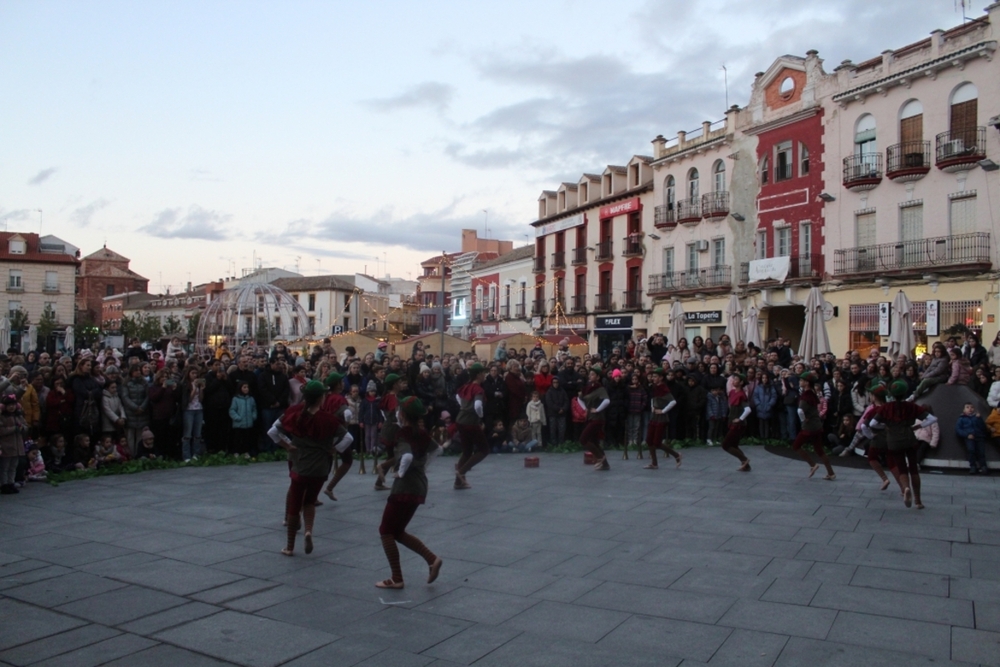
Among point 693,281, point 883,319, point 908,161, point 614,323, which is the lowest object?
point 883,319

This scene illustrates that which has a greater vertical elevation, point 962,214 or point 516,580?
point 962,214

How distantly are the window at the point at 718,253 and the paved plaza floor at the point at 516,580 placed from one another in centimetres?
2357

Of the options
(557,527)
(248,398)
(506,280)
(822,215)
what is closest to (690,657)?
(557,527)

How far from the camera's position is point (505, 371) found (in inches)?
648

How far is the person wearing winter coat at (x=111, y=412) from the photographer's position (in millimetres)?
12820

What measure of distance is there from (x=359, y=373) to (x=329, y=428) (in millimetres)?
7167

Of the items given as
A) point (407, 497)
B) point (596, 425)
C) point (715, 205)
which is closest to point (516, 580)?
point (407, 497)

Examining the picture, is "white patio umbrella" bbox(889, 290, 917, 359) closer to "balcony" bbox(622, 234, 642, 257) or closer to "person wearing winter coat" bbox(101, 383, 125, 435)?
"person wearing winter coat" bbox(101, 383, 125, 435)

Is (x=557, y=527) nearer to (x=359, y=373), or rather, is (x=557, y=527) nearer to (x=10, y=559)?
(x=10, y=559)

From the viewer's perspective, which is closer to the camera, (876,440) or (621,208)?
(876,440)

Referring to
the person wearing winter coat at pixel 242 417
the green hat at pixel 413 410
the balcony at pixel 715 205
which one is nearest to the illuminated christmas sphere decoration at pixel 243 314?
the person wearing winter coat at pixel 242 417

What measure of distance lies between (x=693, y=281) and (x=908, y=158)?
11023 mm

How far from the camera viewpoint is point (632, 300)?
39.8 metres

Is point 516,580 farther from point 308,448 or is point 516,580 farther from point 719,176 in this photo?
point 719,176
